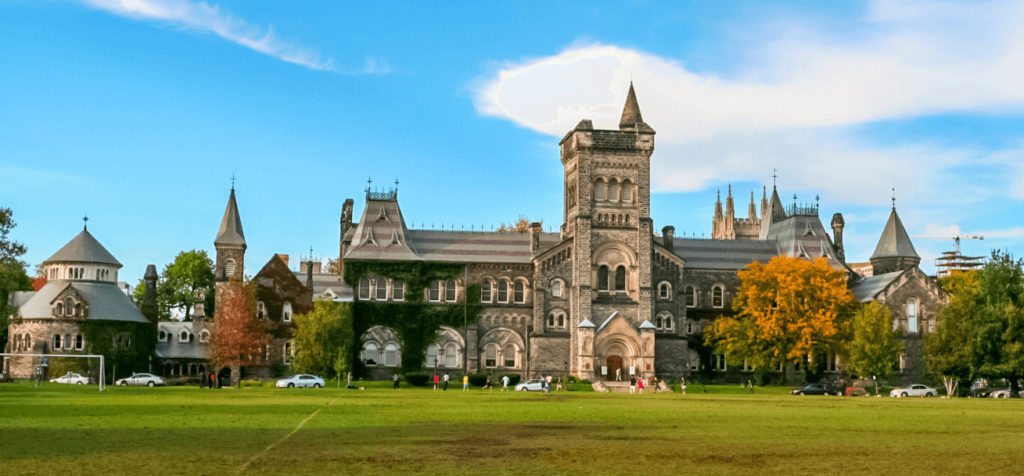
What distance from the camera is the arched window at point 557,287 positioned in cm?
8956

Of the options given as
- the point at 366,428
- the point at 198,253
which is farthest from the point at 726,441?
the point at 198,253

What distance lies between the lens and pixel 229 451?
22.9 meters

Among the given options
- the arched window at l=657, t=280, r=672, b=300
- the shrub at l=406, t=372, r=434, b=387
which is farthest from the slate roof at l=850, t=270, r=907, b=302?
the shrub at l=406, t=372, r=434, b=387

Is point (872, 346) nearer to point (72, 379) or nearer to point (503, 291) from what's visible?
point (503, 291)

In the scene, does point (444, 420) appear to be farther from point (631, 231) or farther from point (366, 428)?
point (631, 231)

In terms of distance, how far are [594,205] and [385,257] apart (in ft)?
55.1

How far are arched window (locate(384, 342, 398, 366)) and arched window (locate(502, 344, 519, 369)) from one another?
27.4ft

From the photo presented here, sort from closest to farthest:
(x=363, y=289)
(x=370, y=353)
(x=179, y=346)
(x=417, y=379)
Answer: (x=417, y=379)
(x=370, y=353)
(x=363, y=289)
(x=179, y=346)

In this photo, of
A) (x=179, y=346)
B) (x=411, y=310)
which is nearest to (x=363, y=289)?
(x=411, y=310)

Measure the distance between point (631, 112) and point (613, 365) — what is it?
2114 cm

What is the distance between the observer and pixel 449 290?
3553 inches

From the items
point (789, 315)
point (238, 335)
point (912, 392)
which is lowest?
point (912, 392)

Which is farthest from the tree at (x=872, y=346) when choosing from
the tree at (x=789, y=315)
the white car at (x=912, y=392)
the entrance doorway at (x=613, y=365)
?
the entrance doorway at (x=613, y=365)

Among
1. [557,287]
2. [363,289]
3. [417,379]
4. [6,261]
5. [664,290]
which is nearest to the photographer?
[6,261]
